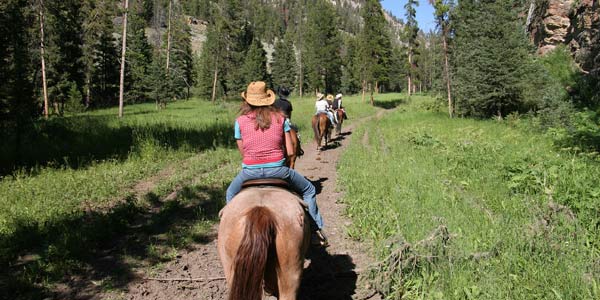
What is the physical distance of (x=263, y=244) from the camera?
2.57 m

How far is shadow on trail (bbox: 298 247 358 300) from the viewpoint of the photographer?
13.5ft

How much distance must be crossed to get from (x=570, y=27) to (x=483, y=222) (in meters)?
29.1

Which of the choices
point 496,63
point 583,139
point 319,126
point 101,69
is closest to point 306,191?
point 319,126

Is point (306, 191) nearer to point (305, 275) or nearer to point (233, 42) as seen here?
point (305, 275)

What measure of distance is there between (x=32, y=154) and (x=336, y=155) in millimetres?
9854

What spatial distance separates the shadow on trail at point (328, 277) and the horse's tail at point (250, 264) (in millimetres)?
1450

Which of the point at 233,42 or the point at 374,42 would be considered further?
the point at 233,42

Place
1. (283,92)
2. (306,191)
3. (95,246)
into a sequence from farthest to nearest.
→ (283,92), (95,246), (306,191)

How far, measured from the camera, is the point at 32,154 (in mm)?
10133

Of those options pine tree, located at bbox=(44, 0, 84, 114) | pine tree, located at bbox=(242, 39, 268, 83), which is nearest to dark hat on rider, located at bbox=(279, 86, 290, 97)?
pine tree, located at bbox=(44, 0, 84, 114)

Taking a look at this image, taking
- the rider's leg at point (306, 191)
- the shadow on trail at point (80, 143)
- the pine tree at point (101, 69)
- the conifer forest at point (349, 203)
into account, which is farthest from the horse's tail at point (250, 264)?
the pine tree at point (101, 69)

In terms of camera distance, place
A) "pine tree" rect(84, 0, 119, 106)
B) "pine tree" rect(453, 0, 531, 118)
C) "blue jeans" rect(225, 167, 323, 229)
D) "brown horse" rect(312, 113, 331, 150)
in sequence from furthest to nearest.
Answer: "pine tree" rect(84, 0, 119, 106), "pine tree" rect(453, 0, 531, 118), "brown horse" rect(312, 113, 331, 150), "blue jeans" rect(225, 167, 323, 229)

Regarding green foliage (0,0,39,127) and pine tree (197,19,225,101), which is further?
pine tree (197,19,225,101)

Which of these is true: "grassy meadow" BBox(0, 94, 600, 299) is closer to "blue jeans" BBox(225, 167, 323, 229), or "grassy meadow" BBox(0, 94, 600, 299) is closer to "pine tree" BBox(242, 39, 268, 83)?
"blue jeans" BBox(225, 167, 323, 229)
